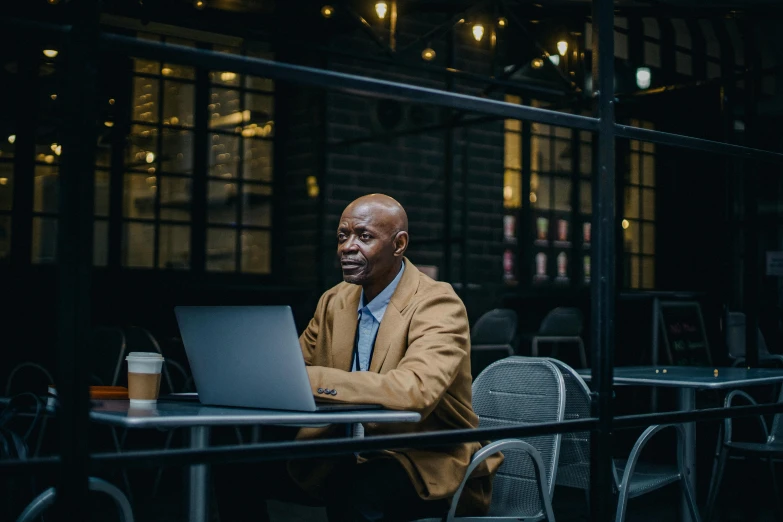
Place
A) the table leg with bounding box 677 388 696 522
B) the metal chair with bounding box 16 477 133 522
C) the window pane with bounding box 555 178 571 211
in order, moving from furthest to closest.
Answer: the window pane with bounding box 555 178 571 211 → the table leg with bounding box 677 388 696 522 → the metal chair with bounding box 16 477 133 522

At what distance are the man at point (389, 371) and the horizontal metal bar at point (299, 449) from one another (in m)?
0.23

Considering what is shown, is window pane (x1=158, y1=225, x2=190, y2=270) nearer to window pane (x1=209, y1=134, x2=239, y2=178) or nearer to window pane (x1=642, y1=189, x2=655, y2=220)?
window pane (x1=209, y1=134, x2=239, y2=178)

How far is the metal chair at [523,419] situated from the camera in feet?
8.61

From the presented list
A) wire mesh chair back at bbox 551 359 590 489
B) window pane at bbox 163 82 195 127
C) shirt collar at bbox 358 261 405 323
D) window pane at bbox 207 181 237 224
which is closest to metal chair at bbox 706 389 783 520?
wire mesh chair back at bbox 551 359 590 489

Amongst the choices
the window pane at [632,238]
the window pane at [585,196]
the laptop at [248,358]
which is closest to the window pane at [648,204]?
the window pane at [632,238]

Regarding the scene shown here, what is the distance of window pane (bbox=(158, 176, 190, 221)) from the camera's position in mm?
6555

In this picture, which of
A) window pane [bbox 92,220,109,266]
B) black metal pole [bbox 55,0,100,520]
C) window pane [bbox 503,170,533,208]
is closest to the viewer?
black metal pole [bbox 55,0,100,520]

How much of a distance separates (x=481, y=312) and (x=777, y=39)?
13.0 ft

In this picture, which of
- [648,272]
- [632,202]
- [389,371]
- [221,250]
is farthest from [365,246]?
[648,272]

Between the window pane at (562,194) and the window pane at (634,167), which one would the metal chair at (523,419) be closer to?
the window pane at (562,194)

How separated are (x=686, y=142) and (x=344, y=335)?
1028 mm

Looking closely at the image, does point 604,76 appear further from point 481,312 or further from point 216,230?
point 481,312

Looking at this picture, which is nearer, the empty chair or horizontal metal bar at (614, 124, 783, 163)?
horizontal metal bar at (614, 124, 783, 163)

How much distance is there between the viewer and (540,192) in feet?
29.5
